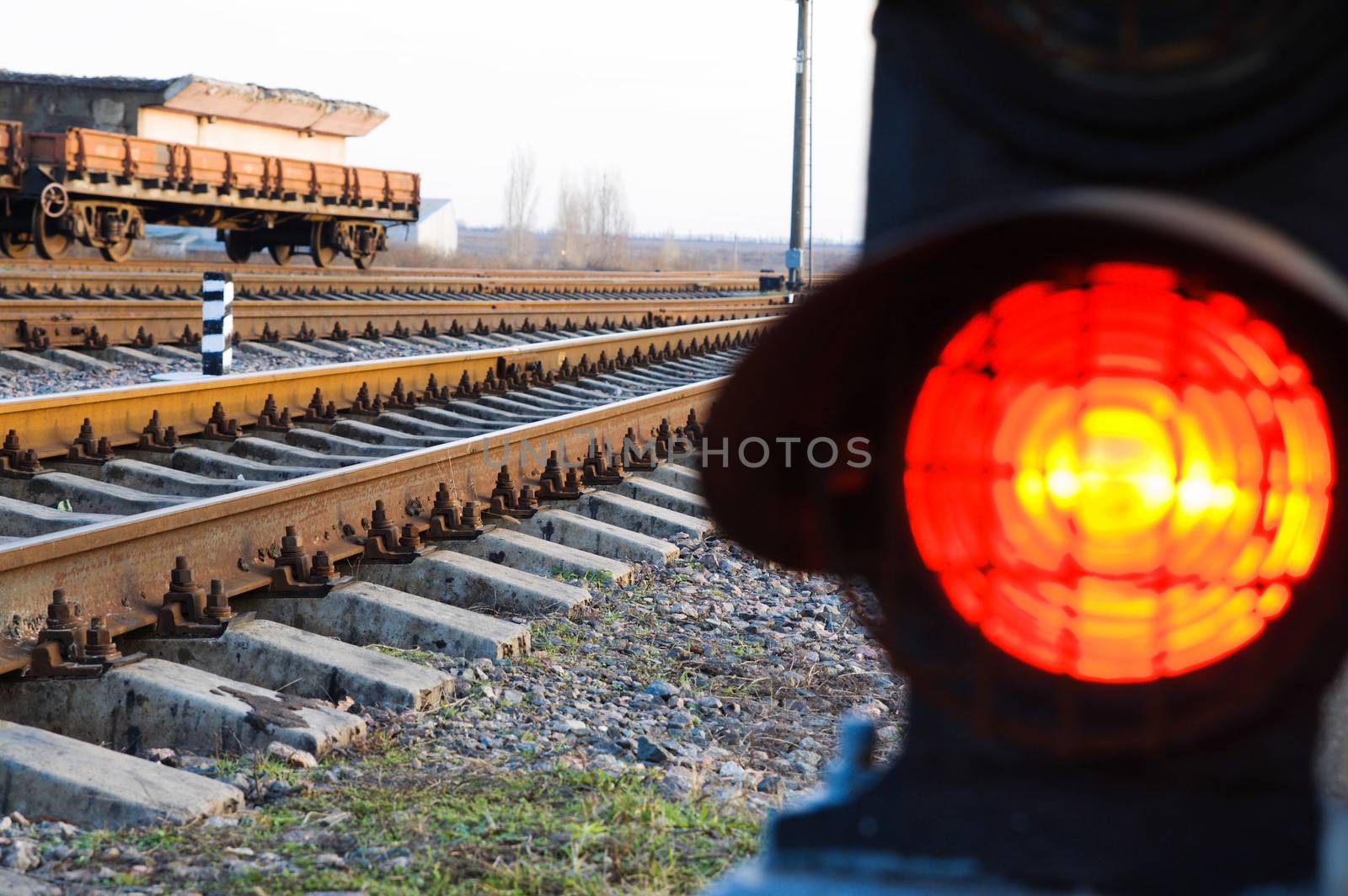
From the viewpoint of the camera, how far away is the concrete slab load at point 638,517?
6.34 metres

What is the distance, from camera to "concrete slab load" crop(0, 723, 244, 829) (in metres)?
2.91

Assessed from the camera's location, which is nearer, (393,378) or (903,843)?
(903,843)

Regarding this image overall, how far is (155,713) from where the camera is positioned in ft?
11.5

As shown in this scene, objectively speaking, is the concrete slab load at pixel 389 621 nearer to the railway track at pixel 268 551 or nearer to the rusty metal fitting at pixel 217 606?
the railway track at pixel 268 551

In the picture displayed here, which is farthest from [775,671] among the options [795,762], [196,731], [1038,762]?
[1038,762]

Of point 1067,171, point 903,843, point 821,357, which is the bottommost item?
point 903,843

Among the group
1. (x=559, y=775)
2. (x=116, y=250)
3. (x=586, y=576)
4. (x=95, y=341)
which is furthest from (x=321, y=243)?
(x=559, y=775)

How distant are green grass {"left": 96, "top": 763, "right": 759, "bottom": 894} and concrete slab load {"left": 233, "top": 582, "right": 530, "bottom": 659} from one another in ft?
3.56

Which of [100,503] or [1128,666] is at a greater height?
[1128,666]

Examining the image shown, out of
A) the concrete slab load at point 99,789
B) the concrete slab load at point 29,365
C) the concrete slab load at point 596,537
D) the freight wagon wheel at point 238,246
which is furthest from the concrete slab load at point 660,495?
the freight wagon wheel at point 238,246

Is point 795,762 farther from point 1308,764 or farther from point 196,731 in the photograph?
point 1308,764

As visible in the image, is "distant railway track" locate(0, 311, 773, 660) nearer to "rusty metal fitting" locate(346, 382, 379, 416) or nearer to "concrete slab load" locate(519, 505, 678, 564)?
"rusty metal fitting" locate(346, 382, 379, 416)

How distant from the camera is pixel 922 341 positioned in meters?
0.98

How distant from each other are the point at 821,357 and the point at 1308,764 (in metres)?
0.40
